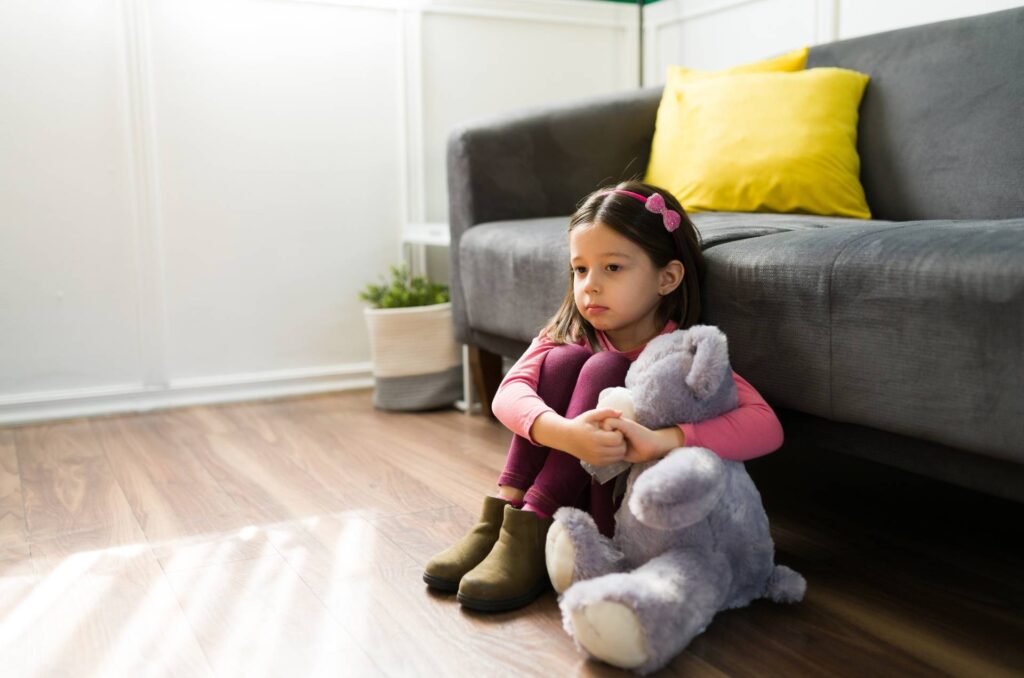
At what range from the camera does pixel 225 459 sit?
6.35ft

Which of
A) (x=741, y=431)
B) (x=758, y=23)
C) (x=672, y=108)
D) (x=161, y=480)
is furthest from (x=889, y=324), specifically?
(x=758, y=23)

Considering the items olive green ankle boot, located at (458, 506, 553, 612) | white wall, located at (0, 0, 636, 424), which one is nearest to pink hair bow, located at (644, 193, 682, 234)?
olive green ankle boot, located at (458, 506, 553, 612)

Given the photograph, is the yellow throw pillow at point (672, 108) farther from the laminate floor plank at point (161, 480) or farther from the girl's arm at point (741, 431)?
the laminate floor plank at point (161, 480)

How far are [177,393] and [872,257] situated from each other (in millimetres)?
1839

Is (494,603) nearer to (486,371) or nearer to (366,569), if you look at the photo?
(366,569)

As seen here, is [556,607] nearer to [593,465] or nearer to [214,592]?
[593,465]

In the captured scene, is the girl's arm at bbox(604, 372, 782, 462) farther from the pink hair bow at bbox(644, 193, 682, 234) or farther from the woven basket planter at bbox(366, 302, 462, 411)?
the woven basket planter at bbox(366, 302, 462, 411)

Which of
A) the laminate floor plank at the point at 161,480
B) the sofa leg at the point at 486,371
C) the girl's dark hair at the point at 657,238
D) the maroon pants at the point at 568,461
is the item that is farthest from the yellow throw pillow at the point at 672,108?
the laminate floor plank at the point at 161,480

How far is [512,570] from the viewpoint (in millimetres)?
1192

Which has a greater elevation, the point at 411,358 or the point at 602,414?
the point at 602,414

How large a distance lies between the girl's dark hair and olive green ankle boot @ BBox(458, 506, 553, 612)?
0.92 ft

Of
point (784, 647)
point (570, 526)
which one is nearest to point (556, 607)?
point (570, 526)

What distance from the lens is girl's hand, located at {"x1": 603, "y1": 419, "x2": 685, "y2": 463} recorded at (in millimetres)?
1122

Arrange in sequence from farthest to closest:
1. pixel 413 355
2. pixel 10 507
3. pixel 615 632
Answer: pixel 413 355 → pixel 10 507 → pixel 615 632
